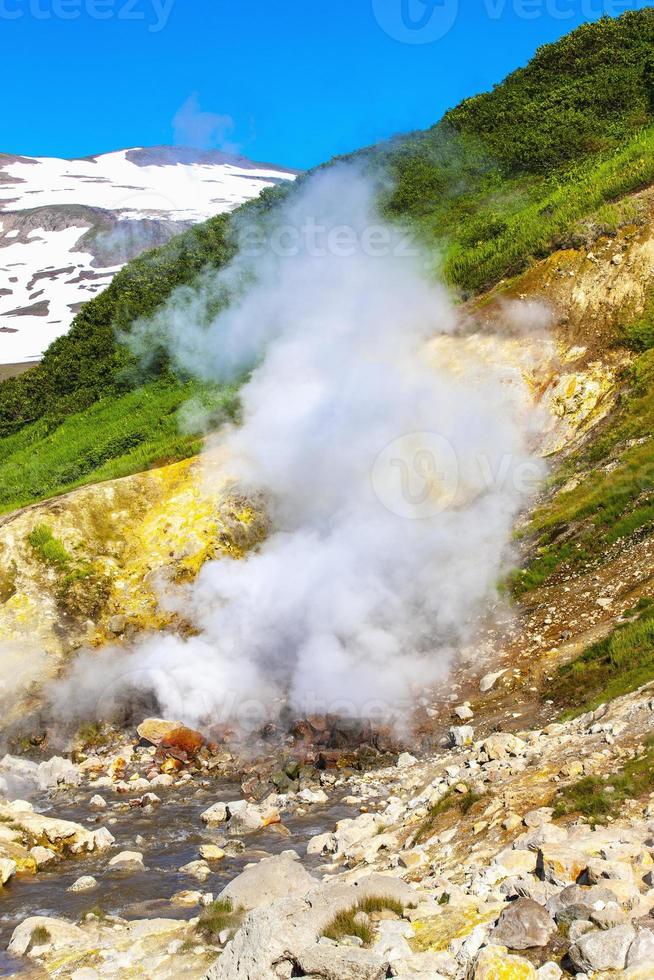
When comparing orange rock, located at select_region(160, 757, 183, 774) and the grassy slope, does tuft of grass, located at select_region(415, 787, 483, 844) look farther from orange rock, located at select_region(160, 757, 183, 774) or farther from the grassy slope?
the grassy slope

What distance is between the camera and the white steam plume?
11.2 m

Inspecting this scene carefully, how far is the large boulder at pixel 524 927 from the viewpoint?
14.2 ft

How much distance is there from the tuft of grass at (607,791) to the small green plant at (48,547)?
9.28m

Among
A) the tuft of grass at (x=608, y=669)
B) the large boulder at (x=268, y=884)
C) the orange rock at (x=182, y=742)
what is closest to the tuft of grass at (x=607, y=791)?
the tuft of grass at (x=608, y=669)

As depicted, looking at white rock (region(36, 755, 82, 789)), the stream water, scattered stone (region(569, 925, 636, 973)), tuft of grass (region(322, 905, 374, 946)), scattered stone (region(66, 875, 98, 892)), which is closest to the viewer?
scattered stone (region(569, 925, 636, 973))

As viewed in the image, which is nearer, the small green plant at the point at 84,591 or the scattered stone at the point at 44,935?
the scattered stone at the point at 44,935

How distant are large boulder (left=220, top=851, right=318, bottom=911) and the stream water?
1.92 feet

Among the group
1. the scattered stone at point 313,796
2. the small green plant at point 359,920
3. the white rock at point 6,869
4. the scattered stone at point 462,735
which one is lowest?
the scattered stone at point 313,796

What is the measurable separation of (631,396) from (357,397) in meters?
4.42

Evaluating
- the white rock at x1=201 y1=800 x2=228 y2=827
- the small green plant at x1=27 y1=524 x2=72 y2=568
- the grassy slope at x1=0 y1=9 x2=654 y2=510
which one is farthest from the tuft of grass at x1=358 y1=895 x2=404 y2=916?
the grassy slope at x1=0 y1=9 x2=654 y2=510

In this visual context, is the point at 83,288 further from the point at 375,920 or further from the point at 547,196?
the point at 375,920

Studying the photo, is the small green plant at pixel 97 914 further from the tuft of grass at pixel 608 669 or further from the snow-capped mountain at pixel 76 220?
the snow-capped mountain at pixel 76 220

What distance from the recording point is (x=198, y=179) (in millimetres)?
154125

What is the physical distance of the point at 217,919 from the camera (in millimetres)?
5980
